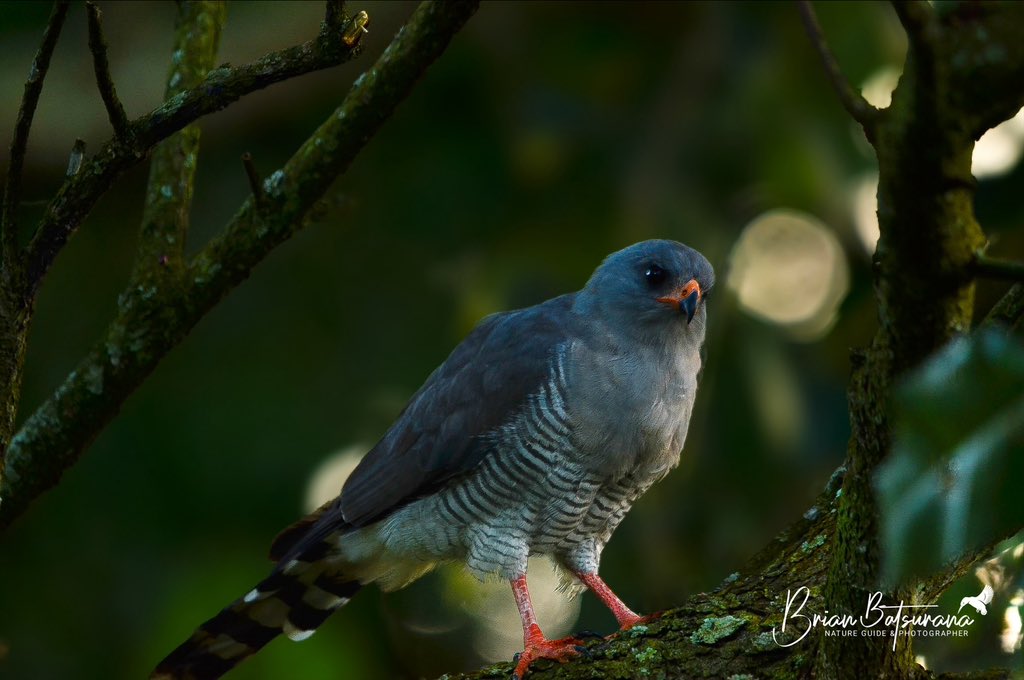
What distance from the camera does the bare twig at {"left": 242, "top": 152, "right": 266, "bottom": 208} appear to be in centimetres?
281

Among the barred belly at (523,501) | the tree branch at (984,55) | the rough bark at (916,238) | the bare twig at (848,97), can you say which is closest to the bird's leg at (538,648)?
the barred belly at (523,501)

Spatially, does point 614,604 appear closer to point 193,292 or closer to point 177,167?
point 193,292

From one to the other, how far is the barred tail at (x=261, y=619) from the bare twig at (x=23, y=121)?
195 centimetres

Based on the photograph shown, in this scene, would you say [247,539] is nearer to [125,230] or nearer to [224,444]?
[224,444]

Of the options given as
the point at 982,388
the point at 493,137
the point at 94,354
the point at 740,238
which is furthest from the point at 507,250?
the point at 982,388

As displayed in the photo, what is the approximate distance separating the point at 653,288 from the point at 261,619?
1832 mm

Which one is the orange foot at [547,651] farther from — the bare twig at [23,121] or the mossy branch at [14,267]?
the bare twig at [23,121]

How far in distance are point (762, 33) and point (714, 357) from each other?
6.15 feet

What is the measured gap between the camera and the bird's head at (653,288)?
152 inches

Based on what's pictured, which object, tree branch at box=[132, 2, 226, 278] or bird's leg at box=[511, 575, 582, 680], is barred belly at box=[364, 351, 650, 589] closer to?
bird's leg at box=[511, 575, 582, 680]

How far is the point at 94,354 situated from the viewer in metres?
3.08

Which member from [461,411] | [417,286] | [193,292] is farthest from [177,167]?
[417,286]

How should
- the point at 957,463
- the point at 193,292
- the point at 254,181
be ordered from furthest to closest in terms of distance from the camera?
the point at 193,292 → the point at 254,181 → the point at 957,463

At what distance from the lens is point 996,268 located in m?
1.64
